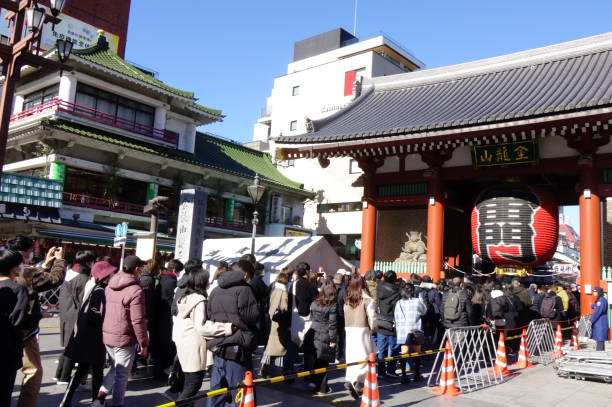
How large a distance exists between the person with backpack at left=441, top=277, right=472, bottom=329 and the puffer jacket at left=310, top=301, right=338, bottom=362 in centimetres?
326

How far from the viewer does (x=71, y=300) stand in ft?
23.2

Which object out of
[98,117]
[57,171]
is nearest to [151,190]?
[98,117]

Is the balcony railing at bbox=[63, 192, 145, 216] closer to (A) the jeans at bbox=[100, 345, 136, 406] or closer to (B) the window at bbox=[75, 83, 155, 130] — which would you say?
(B) the window at bbox=[75, 83, 155, 130]

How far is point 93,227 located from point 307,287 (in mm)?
16998

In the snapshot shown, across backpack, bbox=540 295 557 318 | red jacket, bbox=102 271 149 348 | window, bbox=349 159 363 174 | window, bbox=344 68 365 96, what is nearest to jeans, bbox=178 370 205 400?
red jacket, bbox=102 271 149 348


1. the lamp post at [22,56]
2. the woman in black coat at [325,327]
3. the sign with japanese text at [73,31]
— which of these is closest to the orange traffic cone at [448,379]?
the woman in black coat at [325,327]

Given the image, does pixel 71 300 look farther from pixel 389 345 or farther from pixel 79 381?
pixel 389 345

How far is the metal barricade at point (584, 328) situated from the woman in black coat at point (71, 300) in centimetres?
1276

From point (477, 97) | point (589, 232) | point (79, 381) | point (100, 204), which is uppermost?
point (477, 97)

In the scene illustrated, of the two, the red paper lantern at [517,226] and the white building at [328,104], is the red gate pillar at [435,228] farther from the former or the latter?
the white building at [328,104]

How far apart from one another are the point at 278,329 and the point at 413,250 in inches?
470

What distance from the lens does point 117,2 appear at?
150 ft

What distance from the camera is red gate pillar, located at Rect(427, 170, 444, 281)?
634 inches

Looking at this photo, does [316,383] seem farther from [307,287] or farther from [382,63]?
[382,63]
